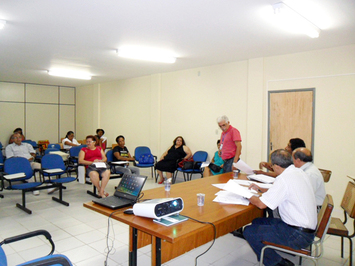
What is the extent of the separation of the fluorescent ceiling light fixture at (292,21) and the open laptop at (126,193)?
94.0 inches

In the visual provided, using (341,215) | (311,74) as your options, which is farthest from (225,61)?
(341,215)

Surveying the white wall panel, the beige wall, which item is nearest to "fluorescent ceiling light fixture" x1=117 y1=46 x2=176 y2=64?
the beige wall

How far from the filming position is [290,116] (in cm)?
538

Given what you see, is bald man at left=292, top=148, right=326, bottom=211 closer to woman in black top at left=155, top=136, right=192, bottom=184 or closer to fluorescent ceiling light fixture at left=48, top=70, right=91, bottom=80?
woman in black top at left=155, top=136, right=192, bottom=184

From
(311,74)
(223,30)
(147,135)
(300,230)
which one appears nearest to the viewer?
(300,230)

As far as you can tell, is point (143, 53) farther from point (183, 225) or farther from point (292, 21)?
point (183, 225)

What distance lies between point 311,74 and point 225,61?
5.92 ft

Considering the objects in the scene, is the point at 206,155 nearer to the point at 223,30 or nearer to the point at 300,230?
the point at 223,30

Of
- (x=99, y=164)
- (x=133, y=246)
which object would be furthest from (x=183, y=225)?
(x=99, y=164)

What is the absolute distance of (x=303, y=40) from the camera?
4496 mm

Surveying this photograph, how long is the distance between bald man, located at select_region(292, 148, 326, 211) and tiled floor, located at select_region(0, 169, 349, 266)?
766 mm

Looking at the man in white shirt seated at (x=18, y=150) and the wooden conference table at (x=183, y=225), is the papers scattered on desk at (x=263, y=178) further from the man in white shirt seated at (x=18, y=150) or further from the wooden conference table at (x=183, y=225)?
the man in white shirt seated at (x=18, y=150)

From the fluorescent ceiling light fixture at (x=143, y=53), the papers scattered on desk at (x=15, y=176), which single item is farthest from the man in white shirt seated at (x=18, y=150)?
the fluorescent ceiling light fixture at (x=143, y=53)

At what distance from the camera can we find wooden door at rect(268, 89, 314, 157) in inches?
203
